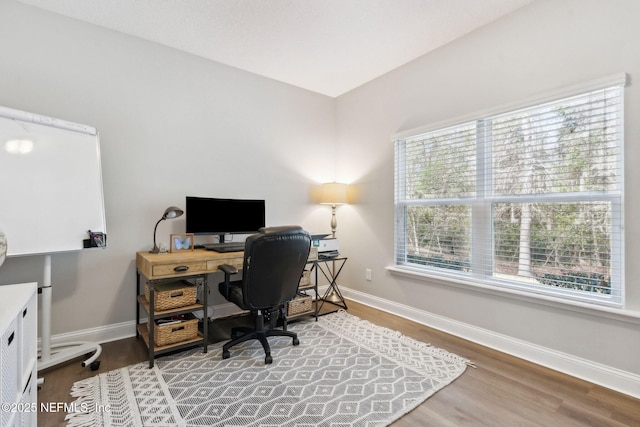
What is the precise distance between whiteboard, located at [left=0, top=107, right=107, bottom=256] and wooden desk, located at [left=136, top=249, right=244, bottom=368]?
50 centimetres

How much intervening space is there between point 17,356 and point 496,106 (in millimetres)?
3189

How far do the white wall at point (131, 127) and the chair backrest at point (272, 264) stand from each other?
1074 millimetres

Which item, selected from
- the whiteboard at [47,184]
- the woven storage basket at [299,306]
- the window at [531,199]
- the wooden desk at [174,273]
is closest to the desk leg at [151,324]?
the wooden desk at [174,273]

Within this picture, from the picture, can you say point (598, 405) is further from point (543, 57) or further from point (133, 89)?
point (133, 89)

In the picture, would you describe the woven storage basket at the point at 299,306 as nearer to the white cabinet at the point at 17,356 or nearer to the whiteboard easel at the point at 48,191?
the whiteboard easel at the point at 48,191

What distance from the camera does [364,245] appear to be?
11.9ft

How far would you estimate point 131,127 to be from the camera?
2.64m

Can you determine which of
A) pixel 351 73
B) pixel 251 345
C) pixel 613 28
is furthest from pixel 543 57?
pixel 251 345

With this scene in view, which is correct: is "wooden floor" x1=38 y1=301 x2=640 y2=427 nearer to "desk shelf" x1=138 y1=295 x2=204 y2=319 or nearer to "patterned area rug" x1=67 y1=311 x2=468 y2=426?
"patterned area rug" x1=67 y1=311 x2=468 y2=426

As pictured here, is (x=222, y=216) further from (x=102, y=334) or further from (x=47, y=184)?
(x=102, y=334)

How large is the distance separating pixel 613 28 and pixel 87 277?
13.5 feet

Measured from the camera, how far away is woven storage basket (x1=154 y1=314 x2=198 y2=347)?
7.18 ft

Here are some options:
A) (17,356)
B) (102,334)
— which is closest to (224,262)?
(102,334)

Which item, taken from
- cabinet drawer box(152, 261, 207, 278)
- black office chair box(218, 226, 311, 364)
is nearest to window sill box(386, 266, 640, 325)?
black office chair box(218, 226, 311, 364)
